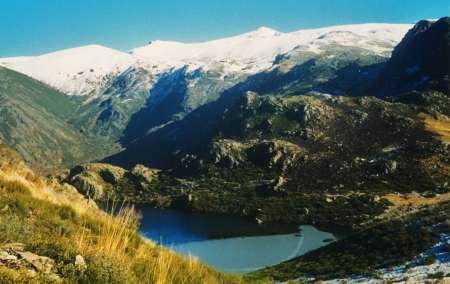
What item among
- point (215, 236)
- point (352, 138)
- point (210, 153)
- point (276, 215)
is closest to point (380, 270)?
point (215, 236)

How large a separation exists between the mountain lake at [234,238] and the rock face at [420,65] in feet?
368

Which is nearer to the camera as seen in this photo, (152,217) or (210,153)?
(152,217)

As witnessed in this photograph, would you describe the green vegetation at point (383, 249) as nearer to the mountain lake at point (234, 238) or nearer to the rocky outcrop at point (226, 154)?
the mountain lake at point (234, 238)

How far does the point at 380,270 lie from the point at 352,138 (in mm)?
91636

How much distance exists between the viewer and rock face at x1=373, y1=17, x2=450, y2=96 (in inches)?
6078

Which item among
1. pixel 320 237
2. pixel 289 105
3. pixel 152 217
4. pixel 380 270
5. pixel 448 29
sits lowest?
pixel 152 217

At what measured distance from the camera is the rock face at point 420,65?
15438cm

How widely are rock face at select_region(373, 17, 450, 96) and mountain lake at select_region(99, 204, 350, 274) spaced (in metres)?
112

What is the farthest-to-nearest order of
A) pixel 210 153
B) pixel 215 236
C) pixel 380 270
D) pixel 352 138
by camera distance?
pixel 210 153 < pixel 352 138 < pixel 215 236 < pixel 380 270

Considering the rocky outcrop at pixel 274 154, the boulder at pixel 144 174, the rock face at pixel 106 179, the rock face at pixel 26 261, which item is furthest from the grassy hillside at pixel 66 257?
the boulder at pixel 144 174

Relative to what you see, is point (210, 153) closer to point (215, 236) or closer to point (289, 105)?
point (289, 105)

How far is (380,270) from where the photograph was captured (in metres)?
22.5

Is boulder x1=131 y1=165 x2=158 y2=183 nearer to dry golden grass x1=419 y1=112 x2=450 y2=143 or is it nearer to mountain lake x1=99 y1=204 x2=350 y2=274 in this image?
mountain lake x1=99 y1=204 x2=350 y2=274

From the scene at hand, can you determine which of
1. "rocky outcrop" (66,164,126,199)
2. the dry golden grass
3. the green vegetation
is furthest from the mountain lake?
the dry golden grass
